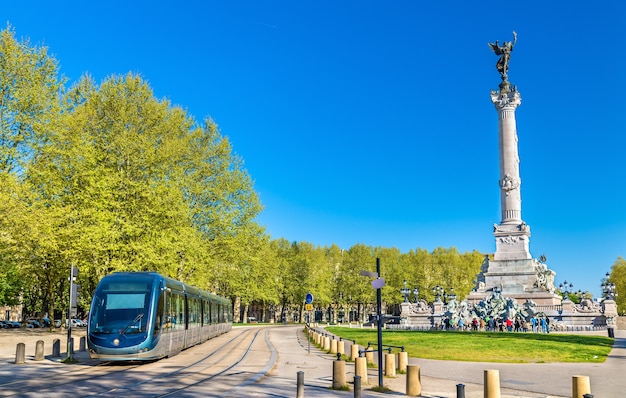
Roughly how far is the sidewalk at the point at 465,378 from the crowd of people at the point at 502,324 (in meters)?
22.5

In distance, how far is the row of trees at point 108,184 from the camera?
105 feet

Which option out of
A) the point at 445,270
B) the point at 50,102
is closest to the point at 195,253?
the point at 50,102

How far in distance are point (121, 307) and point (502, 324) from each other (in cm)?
3479

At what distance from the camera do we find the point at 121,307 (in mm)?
20203

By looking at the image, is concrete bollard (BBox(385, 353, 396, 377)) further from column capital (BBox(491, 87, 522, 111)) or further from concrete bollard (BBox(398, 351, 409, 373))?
column capital (BBox(491, 87, 522, 111))

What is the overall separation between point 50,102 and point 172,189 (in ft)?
28.9

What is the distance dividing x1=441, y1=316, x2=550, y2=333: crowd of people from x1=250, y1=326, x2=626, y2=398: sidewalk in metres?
22.5

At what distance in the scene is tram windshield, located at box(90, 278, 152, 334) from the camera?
19781 mm

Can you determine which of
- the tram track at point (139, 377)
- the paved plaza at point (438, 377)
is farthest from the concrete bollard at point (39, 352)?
the tram track at point (139, 377)

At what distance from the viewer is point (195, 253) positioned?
3912 centimetres

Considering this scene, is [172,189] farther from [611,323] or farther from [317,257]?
[317,257]

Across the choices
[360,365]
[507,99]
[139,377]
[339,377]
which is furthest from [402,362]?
[507,99]

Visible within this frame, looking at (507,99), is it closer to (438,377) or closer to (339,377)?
(438,377)

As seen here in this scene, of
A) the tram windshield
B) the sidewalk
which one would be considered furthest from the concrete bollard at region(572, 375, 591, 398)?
the tram windshield
